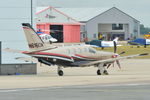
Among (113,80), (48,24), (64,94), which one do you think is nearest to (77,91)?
(64,94)

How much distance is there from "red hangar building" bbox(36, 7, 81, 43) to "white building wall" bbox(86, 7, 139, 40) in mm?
18240

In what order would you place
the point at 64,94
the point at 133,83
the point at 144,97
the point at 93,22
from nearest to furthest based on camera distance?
the point at 144,97
the point at 64,94
the point at 133,83
the point at 93,22

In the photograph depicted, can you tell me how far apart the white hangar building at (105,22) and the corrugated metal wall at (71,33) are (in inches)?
650

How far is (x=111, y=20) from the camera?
5856 inches

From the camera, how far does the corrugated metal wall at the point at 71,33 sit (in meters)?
124

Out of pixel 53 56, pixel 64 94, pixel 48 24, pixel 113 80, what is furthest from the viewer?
pixel 48 24

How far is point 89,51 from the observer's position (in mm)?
37656

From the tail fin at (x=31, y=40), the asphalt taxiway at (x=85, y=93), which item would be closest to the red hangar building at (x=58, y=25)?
the tail fin at (x=31, y=40)

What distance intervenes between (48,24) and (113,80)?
95309 millimetres

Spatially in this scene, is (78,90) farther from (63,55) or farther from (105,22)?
(105,22)

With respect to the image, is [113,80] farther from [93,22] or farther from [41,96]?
[93,22]

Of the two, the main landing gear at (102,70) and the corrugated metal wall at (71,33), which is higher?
the corrugated metal wall at (71,33)

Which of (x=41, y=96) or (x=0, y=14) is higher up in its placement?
(x=0, y=14)

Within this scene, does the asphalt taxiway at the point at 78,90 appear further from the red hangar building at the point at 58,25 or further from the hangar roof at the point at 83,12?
the hangar roof at the point at 83,12
